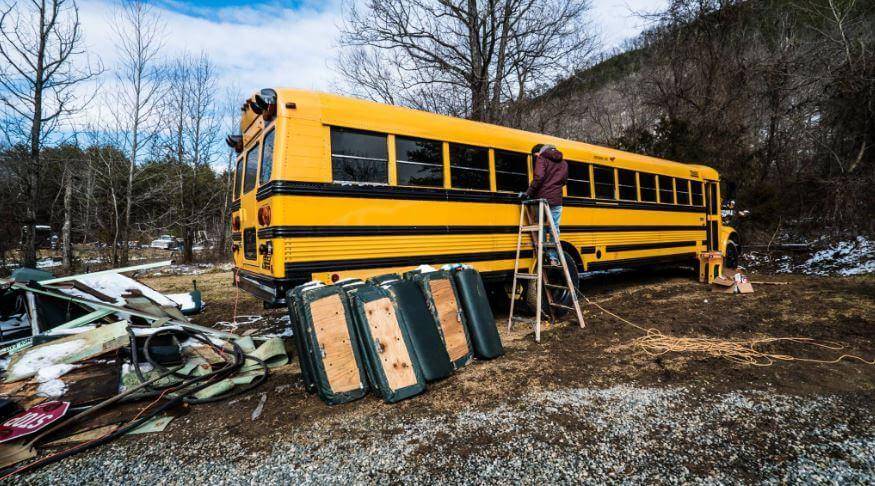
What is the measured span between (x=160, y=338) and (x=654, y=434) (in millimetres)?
4180

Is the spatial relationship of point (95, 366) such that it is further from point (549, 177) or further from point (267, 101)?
point (549, 177)

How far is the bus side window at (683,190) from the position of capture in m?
7.43

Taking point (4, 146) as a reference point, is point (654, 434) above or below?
below

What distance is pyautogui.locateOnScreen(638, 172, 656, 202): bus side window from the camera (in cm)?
663

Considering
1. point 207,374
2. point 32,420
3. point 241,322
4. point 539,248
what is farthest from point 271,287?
point 539,248

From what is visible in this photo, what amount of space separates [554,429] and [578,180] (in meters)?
4.15

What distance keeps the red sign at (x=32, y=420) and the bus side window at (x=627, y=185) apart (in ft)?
23.1

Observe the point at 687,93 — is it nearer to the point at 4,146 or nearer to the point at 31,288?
the point at 31,288

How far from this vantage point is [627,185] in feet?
20.9

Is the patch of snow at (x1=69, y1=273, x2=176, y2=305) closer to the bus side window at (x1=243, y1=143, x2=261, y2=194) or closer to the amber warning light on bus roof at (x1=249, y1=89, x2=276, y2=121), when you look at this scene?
the bus side window at (x1=243, y1=143, x2=261, y2=194)

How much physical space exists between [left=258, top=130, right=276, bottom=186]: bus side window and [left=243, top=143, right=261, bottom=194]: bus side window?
0.31 metres

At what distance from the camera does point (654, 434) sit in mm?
2215

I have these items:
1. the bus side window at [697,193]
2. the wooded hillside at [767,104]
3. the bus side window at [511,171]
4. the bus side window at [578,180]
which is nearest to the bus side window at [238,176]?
the bus side window at [511,171]

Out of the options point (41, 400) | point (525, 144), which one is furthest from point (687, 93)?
point (41, 400)
